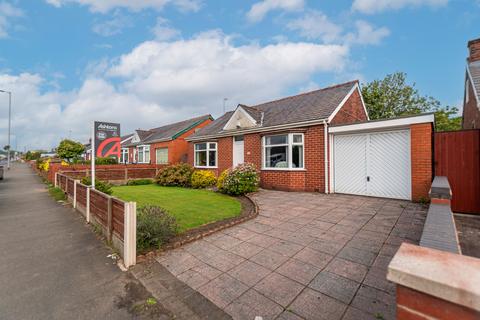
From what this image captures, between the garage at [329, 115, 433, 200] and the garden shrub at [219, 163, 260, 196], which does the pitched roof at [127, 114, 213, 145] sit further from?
the garage at [329, 115, 433, 200]

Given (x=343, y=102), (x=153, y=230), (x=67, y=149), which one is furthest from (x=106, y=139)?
(x=67, y=149)

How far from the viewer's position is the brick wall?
7.23 metres

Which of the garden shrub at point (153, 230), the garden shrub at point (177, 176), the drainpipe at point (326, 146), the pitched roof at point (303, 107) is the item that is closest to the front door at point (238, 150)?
the pitched roof at point (303, 107)

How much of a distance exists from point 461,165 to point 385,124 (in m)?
2.47

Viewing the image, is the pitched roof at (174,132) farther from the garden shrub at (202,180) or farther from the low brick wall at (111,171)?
the garden shrub at (202,180)

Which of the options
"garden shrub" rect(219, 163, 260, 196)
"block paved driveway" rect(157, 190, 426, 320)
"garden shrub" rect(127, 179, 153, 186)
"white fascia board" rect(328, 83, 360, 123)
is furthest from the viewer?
"garden shrub" rect(127, 179, 153, 186)

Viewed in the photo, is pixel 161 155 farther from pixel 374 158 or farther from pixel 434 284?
pixel 434 284

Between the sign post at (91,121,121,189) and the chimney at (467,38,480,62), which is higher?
the chimney at (467,38,480,62)

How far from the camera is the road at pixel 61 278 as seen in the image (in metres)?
2.77

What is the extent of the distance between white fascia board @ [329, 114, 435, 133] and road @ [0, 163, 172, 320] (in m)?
8.79

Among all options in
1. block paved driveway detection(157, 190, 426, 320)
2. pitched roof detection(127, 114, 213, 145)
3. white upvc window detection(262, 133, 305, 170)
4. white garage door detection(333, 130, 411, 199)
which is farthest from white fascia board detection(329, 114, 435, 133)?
pitched roof detection(127, 114, 213, 145)

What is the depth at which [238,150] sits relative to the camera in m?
13.2

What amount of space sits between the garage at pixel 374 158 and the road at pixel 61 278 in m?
8.52

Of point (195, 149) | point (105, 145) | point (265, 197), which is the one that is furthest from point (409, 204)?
point (195, 149)
